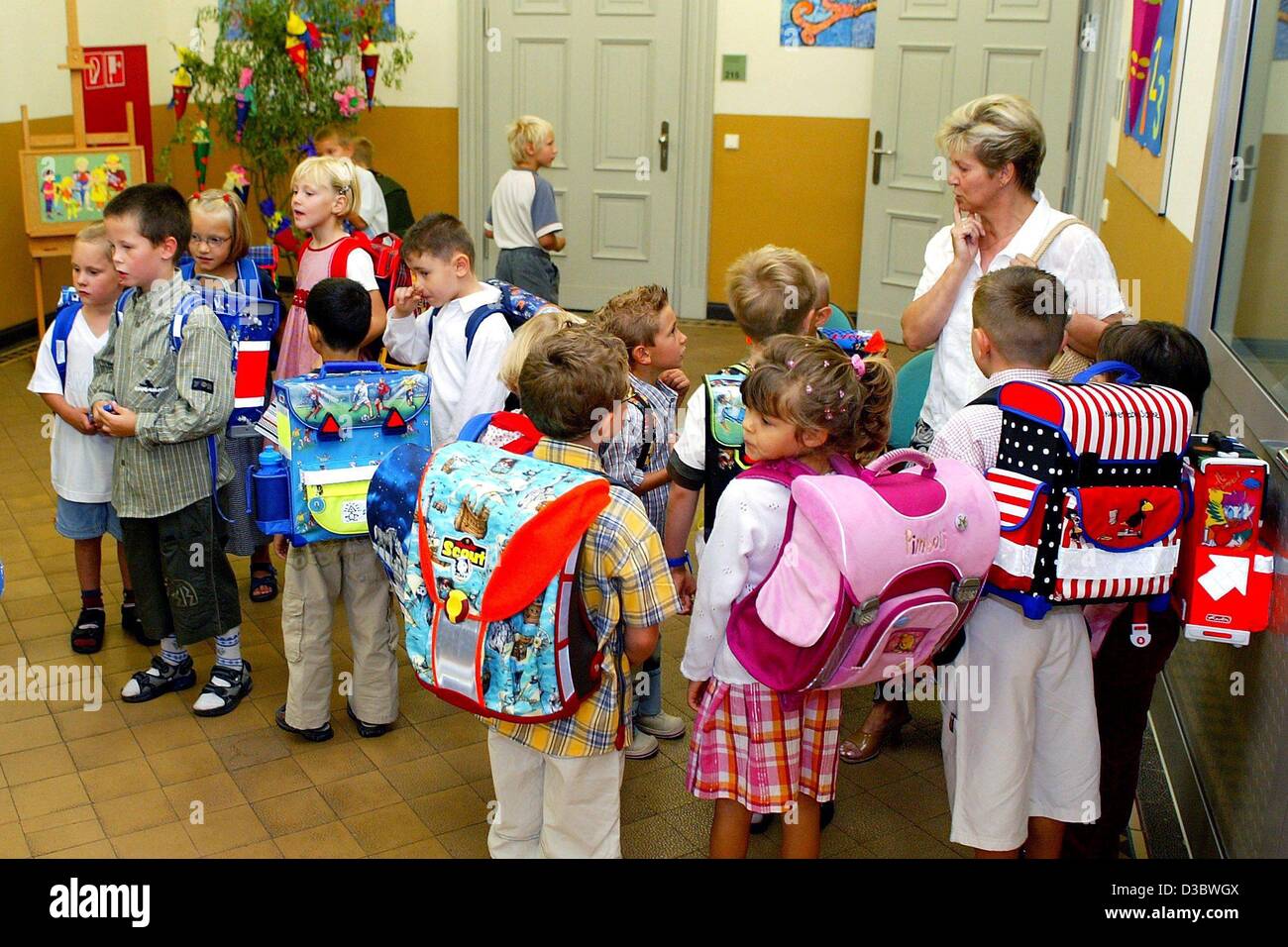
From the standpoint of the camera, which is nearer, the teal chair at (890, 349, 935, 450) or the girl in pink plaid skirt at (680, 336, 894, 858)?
the girl in pink plaid skirt at (680, 336, 894, 858)

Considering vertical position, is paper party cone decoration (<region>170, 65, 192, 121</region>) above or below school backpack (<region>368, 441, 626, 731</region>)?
above

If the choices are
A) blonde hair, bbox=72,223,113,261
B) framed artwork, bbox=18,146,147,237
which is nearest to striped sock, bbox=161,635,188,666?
blonde hair, bbox=72,223,113,261

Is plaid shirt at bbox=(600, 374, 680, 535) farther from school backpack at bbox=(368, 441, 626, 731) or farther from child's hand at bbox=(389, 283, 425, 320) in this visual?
child's hand at bbox=(389, 283, 425, 320)

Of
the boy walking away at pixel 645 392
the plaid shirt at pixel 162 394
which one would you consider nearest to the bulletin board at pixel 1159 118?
the boy walking away at pixel 645 392

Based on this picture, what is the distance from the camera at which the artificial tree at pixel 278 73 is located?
802 centimetres

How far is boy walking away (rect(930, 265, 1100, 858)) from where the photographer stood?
102 inches

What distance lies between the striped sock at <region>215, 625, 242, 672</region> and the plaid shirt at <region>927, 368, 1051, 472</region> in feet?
7.01

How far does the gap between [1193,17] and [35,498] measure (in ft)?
15.8

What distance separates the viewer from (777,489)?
96.3 inches

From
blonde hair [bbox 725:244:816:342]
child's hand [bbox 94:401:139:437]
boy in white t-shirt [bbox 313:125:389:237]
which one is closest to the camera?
blonde hair [bbox 725:244:816:342]

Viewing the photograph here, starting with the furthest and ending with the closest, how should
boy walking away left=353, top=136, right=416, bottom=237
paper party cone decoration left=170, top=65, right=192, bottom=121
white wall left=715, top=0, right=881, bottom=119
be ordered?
white wall left=715, top=0, right=881, bottom=119, paper party cone decoration left=170, top=65, right=192, bottom=121, boy walking away left=353, top=136, right=416, bottom=237
